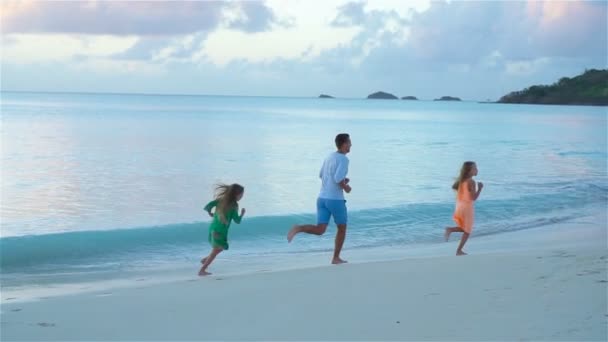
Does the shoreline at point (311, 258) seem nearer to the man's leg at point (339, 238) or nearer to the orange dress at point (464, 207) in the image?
the man's leg at point (339, 238)

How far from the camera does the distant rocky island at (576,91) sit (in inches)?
6024

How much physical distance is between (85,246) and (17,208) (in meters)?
4.51

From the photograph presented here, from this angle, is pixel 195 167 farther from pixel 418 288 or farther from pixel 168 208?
pixel 418 288

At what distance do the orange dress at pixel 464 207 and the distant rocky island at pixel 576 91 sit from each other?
151838mm

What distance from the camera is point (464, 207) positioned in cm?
1070

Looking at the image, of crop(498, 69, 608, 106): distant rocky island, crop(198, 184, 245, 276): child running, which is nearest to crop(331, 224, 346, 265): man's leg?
crop(198, 184, 245, 276): child running

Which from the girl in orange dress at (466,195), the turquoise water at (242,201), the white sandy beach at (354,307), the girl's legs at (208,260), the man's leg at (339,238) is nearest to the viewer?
the white sandy beach at (354,307)

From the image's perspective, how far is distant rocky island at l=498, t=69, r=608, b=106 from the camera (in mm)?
153000

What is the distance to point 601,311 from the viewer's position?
20.2ft

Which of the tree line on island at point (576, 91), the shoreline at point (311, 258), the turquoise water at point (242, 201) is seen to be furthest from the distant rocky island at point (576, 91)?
the shoreline at point (311, 258)

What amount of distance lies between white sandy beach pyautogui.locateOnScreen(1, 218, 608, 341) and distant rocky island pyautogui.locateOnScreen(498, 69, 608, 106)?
154796mm

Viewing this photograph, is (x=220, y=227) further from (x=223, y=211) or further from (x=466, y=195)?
(x=466, y=195)

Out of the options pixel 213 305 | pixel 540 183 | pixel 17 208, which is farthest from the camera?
pixel 540 183

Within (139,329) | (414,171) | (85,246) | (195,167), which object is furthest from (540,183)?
(139,329)
